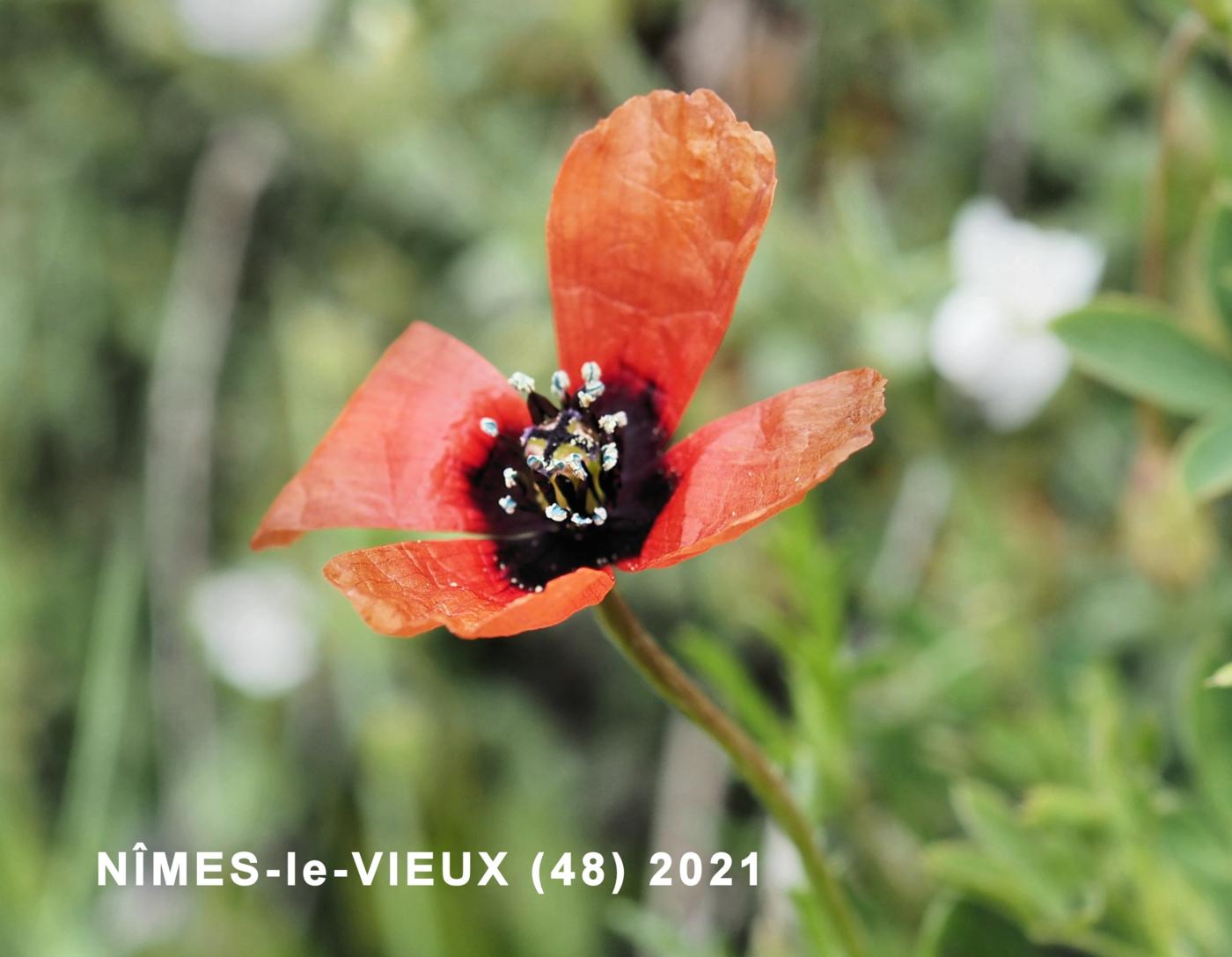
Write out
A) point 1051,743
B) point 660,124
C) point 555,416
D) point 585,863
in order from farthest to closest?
point 585,863 → point 1051,743 → point 555,416 → point 660,124

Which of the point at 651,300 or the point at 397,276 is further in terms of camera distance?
the point at 397,276

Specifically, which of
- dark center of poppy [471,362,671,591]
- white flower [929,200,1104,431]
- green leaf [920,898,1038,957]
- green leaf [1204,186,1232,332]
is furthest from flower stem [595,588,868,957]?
white flower [929,200,1104,431]

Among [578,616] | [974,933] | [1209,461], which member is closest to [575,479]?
[1209,461]

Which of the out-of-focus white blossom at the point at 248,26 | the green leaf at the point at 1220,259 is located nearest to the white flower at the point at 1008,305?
the green leaf at the point at 1220,259

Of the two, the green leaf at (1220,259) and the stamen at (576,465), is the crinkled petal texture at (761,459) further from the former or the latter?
the green leaf at (1220,259)

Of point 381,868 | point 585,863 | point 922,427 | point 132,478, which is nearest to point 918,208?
point 922,427

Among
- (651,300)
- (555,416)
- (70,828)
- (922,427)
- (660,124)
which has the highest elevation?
(660,124)

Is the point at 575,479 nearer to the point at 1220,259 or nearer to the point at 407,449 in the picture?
the point at 407,449

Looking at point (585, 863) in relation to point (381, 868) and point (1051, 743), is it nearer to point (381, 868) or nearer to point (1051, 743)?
point (381, 868)
